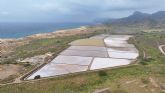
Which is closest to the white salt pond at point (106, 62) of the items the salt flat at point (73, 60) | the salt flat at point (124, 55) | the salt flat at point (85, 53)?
the salt flat at point (73, 60)

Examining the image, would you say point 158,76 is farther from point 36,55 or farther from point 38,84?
point 36,55

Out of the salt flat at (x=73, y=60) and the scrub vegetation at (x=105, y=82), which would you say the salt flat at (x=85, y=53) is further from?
the scrub vegetation at (x=105, y=82)

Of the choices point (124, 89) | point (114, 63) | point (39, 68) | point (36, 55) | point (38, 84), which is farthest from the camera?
point (36, 55)

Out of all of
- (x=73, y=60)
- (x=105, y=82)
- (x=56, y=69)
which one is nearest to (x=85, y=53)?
(x=73, y=60)

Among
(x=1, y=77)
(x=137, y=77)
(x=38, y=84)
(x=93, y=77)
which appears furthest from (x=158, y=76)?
(x=1, y=77)

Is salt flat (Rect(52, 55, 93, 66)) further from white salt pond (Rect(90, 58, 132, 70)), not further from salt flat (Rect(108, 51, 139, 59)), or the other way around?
salt flat (Rect(108, 51, 139, 59))

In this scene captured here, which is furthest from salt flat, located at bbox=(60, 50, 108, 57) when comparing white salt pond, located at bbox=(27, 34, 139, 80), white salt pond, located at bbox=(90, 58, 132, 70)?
white salt pond, located at bbox=(90, 58, 132, 70)

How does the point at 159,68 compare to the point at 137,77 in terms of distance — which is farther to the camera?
the point at 159,68

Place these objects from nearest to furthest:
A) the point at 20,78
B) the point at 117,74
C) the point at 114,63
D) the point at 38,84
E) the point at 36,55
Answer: the point at 38,84
the point at 20,78
the point at 117,74
the point at 114,63
the point at 36,55

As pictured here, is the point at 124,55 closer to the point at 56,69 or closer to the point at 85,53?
the point at 85,53
